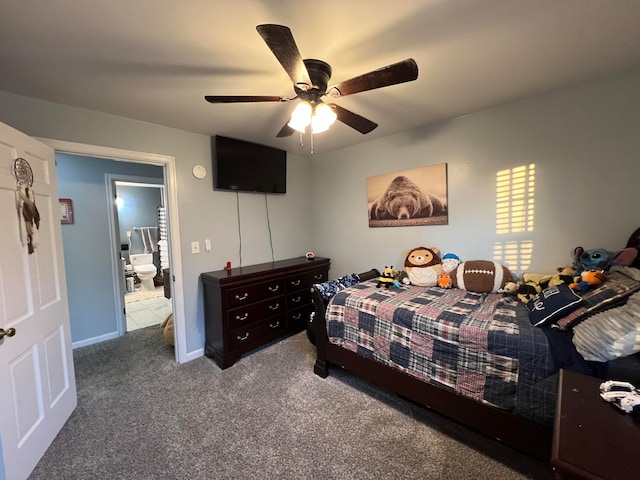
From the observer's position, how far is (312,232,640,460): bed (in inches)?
54.9

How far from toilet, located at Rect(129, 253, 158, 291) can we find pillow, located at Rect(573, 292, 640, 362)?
6507 millimetres

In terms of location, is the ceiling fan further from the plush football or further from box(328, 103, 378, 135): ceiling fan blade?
the plush football

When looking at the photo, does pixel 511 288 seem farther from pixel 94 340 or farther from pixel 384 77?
pixel 94 340

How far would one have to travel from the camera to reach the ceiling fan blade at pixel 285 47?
3.19ft

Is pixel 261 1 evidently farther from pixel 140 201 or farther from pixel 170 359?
pixel 140 201

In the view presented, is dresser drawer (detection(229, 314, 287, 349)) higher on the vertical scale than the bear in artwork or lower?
lower

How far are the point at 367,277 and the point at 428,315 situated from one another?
1.13m

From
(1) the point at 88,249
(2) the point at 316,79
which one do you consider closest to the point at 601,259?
(2) the point at 316,79

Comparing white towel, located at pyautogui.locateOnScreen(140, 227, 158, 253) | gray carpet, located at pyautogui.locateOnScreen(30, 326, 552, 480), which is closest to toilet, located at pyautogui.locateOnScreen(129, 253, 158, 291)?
white towel, located at pyautogui.locateOnScreen(140, 227, 158, 253)

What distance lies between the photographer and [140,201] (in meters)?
6.11

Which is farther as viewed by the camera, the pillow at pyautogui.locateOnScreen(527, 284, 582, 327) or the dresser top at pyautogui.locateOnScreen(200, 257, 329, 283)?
the dresser top at pyautogui.locateOnScreen(200, 257, 329, 283)

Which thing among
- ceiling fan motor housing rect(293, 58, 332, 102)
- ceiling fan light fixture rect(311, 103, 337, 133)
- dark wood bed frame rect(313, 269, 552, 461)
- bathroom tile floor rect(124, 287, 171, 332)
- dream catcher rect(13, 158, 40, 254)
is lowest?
bathroom tile floor rect(124, 287, 171, 332)

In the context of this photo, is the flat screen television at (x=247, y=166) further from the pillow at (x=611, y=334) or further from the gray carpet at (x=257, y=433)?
the pillow at (x=611, y=334)

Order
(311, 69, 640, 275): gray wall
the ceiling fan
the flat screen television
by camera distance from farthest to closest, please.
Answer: the flat screen television < (311, 69, 640, 275): gray wall < the ceiling fan
